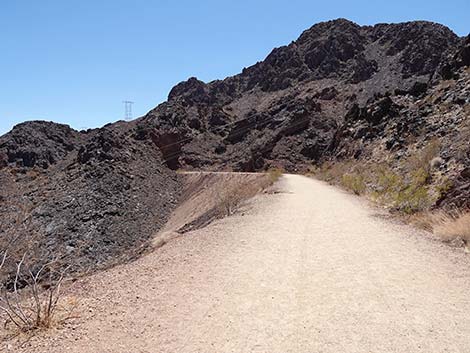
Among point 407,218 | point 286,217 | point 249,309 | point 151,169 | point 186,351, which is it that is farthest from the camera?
point 151,169

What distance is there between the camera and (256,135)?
7000 cm

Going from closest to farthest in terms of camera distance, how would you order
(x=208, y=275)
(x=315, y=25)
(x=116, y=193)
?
(x=208, y=275), (x=116, y=193), (x=315, y=25)

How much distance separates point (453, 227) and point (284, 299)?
6.07 m

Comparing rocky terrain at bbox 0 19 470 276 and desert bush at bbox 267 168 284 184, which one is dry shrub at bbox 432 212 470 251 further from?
desert bush at bbox 267 168 284 184

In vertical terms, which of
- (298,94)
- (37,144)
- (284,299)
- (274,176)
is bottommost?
(284,299)

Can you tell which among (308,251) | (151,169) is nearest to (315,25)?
(151,169)

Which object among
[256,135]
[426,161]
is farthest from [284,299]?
[256,135]

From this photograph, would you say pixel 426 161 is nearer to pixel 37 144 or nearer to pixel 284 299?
pixel 284 299

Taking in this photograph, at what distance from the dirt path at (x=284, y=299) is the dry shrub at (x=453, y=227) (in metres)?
0.53

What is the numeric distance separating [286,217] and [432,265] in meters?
6.53

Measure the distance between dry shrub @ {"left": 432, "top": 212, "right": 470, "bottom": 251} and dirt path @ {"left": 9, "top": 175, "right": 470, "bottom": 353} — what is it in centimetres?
53

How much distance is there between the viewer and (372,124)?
3928 centimetres

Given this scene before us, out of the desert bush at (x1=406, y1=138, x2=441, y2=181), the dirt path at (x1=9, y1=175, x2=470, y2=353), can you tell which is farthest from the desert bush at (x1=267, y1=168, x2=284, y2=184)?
the dirt path at (x1=9, y1=175, x2=470, y2=353)

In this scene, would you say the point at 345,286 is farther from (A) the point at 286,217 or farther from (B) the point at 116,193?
(B) the point at 116,193
